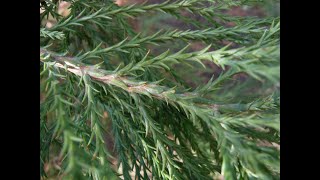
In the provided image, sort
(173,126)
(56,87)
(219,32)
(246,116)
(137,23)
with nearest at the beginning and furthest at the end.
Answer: (246,116)
(56,87)
(219,32)
(173,126)
(137,23)

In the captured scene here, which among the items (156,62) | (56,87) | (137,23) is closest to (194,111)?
(156,62)

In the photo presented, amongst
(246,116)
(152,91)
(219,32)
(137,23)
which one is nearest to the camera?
(246,116)

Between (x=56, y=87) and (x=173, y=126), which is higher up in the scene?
(x=56, y=87)

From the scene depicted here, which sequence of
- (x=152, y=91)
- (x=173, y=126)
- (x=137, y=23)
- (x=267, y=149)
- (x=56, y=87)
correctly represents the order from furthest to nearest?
1. (x=137, y=23)
2. (x=173, y=126)
3. (x=152, y=91)
4. (x=56, y=87)
5. (x=267, y=149)
